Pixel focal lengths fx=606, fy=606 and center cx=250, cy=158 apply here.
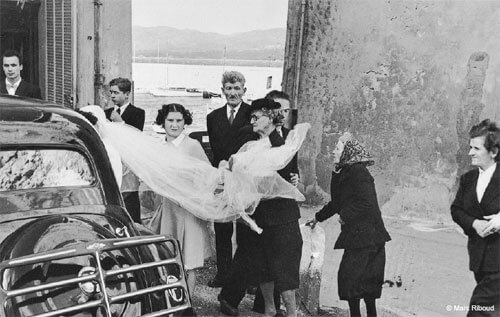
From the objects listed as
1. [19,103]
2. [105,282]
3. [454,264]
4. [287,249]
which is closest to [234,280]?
[287,249]

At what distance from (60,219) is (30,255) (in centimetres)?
50

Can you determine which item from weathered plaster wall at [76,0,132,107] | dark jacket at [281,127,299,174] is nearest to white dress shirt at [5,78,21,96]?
weathered plaster wall at [76,0,132,107]

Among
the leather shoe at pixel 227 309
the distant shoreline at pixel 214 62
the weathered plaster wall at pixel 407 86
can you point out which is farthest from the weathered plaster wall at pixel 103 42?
the leather shoe at pixel 227 309

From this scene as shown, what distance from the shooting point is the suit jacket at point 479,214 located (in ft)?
12.7

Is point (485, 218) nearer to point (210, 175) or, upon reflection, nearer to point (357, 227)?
point (357, 227)

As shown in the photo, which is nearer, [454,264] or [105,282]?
[105,282]

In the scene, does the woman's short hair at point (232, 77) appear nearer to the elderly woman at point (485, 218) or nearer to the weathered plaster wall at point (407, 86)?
the elderly woman at point (485, 218)

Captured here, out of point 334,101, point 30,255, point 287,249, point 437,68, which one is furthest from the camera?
point 334,101

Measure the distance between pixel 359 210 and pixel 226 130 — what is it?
4.87 ft

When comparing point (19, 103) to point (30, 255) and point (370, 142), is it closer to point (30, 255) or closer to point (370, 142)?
point (30, 255)

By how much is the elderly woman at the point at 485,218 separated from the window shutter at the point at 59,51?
446 cm

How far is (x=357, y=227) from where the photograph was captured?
14.2 ft

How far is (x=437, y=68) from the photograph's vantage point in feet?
21.4

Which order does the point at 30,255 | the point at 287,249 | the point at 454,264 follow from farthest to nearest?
the point at 454,264 < the point at 287,249 < the point at 30,255
